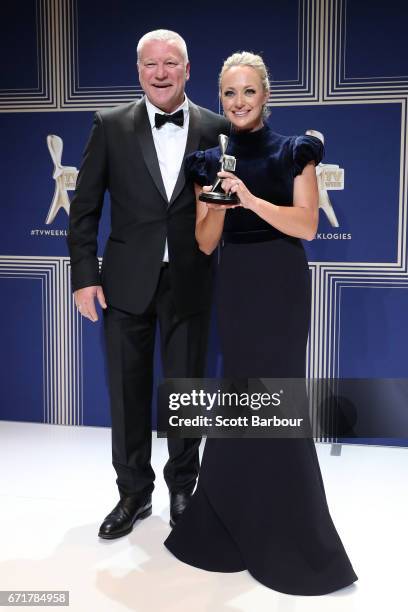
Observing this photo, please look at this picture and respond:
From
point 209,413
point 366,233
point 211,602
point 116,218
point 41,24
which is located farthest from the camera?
point 41,24

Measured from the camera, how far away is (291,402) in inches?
104

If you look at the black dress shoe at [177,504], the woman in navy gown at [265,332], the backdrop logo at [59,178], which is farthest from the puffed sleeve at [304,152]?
the backdrop logo at [59,178]

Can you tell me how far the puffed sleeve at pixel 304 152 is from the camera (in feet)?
8.00

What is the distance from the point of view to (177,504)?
3.10m

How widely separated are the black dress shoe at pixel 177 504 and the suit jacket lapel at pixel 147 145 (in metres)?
1.26

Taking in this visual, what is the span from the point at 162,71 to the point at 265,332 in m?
1.09

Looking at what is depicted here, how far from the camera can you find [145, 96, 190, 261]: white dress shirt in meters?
2.94

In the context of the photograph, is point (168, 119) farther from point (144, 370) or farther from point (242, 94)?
point (144, 370)

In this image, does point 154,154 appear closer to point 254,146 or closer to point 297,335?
point 254,146

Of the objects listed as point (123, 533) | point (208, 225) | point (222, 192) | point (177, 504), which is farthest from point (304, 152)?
point (123, 533)

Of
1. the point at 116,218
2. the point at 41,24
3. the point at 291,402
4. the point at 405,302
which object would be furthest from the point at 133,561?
the point at 41,24

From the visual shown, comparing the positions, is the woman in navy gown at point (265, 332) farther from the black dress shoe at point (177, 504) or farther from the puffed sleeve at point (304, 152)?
the black dress shoe at point (177, 504)

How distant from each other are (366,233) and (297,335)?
1.73 m

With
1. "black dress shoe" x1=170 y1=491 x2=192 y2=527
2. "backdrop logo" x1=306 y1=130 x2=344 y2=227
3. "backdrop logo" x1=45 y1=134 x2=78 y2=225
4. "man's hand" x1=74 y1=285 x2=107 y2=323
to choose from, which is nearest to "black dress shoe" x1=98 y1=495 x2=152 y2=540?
"black dress shoe" x1=170 y1=491 x2=192 y2=527
